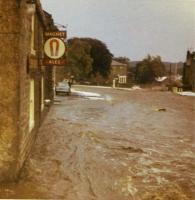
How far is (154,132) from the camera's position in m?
14.7

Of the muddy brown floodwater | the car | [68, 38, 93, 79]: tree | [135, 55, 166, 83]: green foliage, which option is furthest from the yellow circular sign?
[135, 55, 166, 83]: green foliage

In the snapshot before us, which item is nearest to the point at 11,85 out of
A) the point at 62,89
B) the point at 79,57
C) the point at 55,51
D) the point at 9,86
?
the point at 9,86

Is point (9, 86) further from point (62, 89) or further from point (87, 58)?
point (87, 58)

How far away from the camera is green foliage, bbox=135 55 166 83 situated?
65000 millimetres

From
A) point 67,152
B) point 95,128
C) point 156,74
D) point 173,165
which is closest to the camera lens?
point 173,165

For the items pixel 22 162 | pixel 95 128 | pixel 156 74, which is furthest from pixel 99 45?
pixel 22 162

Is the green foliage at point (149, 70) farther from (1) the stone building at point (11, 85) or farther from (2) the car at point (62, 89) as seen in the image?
(1) the stone building at point (11, 85)

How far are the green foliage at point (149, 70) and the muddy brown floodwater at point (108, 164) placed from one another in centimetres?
4933

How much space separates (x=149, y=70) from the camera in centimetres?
6550

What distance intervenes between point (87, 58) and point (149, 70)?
2133cm

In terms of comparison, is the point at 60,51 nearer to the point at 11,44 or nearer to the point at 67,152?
the point at 67,152

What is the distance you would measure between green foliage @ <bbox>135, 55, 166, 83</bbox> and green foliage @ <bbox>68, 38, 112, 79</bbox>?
36.7 ft

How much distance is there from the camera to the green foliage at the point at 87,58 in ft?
146

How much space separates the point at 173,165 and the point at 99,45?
136 feet
